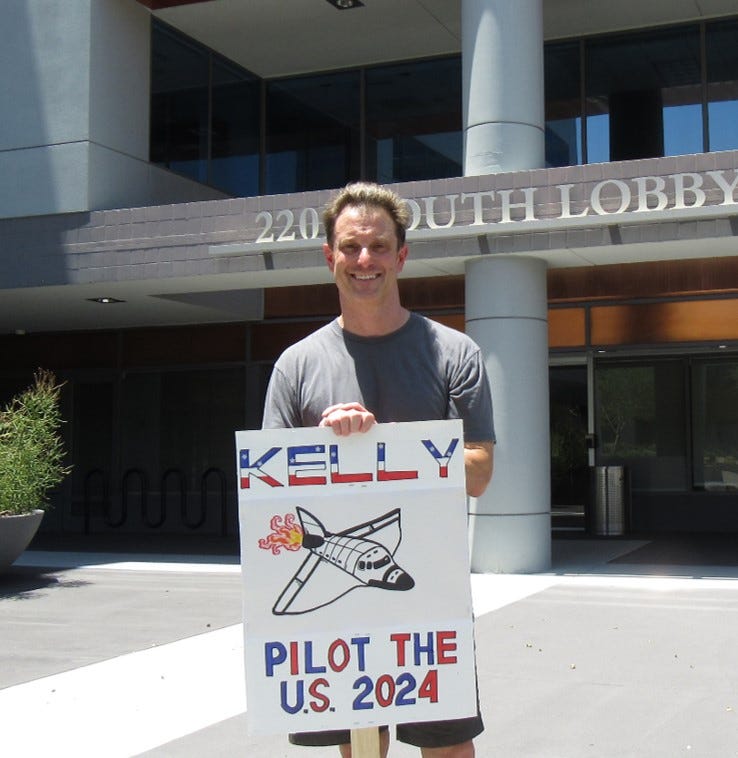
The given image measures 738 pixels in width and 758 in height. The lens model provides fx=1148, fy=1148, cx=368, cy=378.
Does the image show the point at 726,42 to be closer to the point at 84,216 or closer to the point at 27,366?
the point at 84,216

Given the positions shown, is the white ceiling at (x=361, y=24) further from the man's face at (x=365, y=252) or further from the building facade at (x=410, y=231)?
the man's face at (x=365, y=252)

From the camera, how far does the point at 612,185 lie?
11.2 meters

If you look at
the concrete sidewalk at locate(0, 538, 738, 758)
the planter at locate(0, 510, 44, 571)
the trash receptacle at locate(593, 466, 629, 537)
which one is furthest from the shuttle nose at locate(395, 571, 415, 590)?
the trash receptacle at locate(593, 466, 629, 537)

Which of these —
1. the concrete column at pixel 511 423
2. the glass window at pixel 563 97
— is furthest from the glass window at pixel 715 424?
the concrete column at pixel 511 423

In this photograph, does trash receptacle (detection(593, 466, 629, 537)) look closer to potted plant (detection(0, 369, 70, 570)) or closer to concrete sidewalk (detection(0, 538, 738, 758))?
concrete sidewalk (detection(0, 538, 738, 758))

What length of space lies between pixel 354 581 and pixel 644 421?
13.6m

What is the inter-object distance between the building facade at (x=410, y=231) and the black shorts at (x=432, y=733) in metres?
8.40

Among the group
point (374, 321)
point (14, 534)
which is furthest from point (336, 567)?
point (14, 534)

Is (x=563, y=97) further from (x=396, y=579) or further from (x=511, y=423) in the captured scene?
(x=396, y=579)

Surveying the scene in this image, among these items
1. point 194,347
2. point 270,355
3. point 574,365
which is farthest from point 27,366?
point 574,365

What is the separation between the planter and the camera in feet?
35.8

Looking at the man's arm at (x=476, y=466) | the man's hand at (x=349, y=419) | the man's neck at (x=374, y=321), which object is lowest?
the man's arm at (x=476, y=466)

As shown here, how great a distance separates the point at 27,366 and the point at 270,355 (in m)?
4.63

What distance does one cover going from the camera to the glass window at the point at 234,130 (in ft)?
55.2
